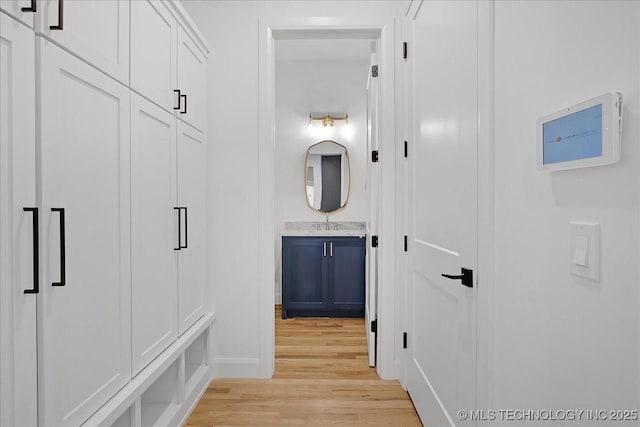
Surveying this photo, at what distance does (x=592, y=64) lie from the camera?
34.1 inches

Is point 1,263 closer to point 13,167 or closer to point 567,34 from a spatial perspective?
point 13,167

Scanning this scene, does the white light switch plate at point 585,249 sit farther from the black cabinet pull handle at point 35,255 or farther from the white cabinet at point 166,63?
the white cabinet at point 166,63

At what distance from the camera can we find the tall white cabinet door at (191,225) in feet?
6.99

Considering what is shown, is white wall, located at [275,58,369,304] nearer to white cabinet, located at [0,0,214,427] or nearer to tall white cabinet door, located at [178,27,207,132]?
tall white cabinet door, located at [178,27,207,132]

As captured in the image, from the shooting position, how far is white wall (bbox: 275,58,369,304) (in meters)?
4.69

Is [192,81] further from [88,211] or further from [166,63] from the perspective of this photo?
[88,211]

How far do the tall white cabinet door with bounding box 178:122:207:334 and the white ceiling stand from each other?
2.16 metres

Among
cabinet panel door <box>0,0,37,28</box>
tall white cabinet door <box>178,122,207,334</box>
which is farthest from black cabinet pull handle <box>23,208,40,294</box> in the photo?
tall white cabinet door <box>178,122,207,334</box>

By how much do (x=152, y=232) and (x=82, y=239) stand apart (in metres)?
0.52

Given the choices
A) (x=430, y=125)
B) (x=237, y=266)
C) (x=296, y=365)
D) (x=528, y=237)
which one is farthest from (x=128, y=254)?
(x=296, y=365)

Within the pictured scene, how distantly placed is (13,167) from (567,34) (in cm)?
136

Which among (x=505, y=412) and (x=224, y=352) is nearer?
(x=505, y=412)

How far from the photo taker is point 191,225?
2.29m

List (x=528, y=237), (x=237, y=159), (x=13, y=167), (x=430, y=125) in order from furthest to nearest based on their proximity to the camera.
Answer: (x=237, y=159) → (x=430, y=125) → (x=528, y=237) → (x=13, y=167)
